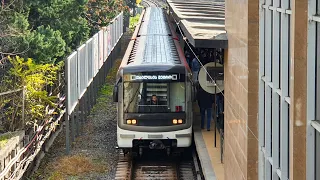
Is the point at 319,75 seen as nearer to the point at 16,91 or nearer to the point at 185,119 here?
the point at 185,119

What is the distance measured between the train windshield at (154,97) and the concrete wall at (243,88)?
15.2 feet

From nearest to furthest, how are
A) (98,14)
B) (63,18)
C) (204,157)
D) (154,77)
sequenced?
1. (204,157)
2. (154,77)
3. (63,18)
4. (98,14)

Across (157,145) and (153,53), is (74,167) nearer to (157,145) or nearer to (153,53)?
(157,145)

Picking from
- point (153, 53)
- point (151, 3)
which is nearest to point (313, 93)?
point (153, 53)

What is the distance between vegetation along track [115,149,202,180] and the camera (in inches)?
587

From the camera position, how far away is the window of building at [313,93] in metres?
5.22

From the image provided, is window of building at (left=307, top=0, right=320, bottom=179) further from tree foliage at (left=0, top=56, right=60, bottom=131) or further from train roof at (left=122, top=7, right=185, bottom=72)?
tree foliage at (left=0, top=56, right=60, bottom=131)

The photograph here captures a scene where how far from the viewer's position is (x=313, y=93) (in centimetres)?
533

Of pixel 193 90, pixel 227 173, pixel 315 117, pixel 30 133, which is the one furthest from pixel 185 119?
pixel 315 117

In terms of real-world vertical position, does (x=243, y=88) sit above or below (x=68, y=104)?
above

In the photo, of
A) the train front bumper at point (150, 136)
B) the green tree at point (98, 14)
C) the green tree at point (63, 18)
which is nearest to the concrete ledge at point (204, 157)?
the train front bumper at point (150, 136)

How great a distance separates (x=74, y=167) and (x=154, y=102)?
2.23 m

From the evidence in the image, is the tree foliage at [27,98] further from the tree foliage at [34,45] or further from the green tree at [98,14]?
the green tree at [98,14]

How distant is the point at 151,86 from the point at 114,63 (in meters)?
19.4
